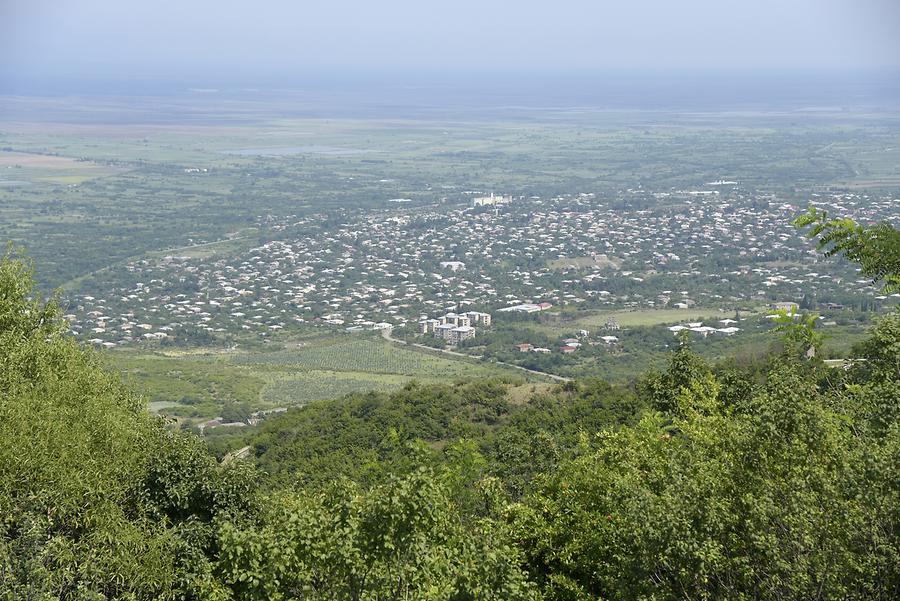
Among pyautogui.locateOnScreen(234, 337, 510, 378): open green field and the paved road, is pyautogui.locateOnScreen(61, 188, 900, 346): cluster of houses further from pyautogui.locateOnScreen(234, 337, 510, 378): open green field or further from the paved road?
pyautogui.locateOnScreen(234, 337, 510, 378): open green field

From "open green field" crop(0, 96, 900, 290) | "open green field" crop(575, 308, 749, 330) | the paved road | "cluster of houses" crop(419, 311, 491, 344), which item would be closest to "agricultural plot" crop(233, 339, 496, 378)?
the paved road

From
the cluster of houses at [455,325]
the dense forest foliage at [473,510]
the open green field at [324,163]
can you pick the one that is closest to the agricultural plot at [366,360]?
the cluster of houses at [455,325]

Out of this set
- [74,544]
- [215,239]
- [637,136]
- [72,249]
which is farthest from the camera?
[637,136]

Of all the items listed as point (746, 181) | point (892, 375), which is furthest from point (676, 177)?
point (892, 375)

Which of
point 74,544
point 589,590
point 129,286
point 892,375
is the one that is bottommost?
point 129,286

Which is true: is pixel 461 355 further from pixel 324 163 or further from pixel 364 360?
pixel 324 163

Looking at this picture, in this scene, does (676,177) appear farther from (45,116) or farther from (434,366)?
(45,116)

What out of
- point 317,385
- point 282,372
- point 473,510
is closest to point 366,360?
point 282,372
